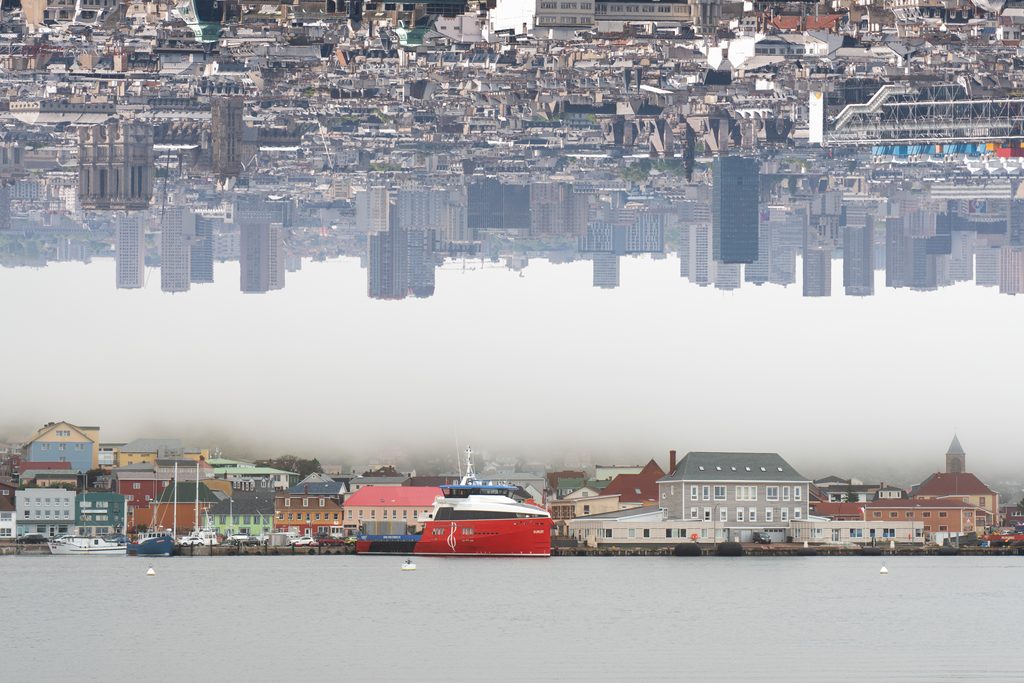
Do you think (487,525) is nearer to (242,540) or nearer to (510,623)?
(242,540)

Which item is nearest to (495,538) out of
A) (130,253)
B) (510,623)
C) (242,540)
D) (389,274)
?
(242,540)

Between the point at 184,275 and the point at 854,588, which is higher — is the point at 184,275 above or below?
above

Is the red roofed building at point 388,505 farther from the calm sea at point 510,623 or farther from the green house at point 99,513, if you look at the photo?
the calm sea at point 510,623

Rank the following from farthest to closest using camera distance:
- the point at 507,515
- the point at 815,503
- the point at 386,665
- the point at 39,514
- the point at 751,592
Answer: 1. the point at 815,503
2. the point at 39,514
3. the point at 507,515
4. the point at 751,592
5. the point at 386,665

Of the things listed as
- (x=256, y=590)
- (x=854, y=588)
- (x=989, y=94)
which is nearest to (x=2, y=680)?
(x=256, y=590)

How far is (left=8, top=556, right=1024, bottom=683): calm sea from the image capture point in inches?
1422

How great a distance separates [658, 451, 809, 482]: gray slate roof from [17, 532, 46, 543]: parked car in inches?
812

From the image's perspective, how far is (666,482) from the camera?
8094cm

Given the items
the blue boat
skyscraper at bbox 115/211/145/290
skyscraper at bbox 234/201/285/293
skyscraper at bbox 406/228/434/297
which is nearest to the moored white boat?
the blue boat

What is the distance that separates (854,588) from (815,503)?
3617 centimetres

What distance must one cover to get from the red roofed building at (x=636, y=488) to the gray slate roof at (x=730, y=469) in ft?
15.0

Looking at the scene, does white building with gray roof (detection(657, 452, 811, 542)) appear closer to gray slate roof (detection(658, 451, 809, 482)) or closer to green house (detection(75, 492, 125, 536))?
gray slate roof (detection(658, 451, 809, 482))

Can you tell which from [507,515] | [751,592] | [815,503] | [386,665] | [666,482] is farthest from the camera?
[815,503]

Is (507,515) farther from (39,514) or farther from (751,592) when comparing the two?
(39,514)
